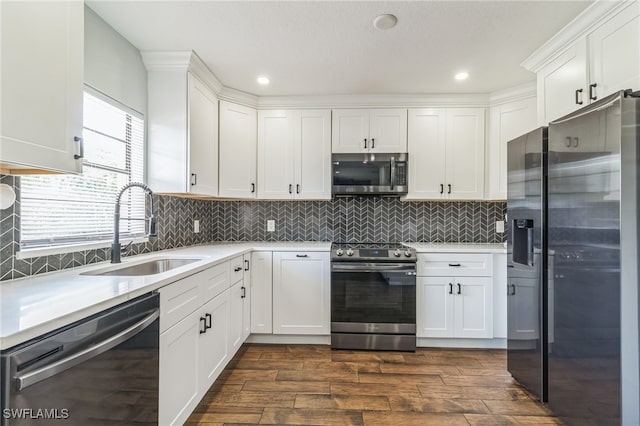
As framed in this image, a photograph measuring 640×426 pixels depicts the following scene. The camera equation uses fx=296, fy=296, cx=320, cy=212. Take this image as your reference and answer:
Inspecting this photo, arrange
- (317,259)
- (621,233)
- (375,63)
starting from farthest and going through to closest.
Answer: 1. (317,259)
2. (375,63)
3. (621,233)

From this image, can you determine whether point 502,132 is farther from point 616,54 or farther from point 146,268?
point 146,268

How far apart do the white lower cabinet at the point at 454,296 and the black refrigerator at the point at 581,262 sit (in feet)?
1.94

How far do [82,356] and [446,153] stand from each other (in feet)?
10.2

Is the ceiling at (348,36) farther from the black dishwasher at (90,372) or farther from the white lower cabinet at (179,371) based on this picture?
the white lower cabinet at (179,371)

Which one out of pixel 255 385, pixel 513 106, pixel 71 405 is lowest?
pixel 255 385

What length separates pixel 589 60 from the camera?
5.95 ft

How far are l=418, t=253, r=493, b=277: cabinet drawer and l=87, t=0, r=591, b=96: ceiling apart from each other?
160 centimetres

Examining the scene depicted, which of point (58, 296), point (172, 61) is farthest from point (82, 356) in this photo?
point (172, 61)

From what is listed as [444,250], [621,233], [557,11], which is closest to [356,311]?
[444,250]

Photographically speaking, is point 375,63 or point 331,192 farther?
point 331,192

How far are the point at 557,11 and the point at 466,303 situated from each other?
2252 mm

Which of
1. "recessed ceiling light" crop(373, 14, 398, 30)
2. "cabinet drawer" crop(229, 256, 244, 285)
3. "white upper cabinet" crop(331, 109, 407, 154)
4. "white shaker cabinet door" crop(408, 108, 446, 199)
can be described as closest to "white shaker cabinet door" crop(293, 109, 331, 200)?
"white upper cabinet" crop(331, 109, 407, 154)

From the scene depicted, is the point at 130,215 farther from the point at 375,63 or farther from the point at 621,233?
the point at 621,233

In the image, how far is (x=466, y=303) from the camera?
2.73 metres
